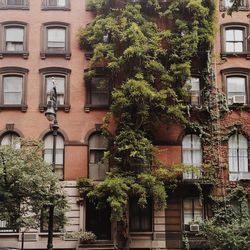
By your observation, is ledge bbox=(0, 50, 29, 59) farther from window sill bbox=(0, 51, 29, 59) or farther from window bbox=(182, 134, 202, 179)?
window bbox=(182, 134, 202, 179)

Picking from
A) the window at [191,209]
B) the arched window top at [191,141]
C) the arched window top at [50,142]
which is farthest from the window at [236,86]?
the arched window top at [50,142]

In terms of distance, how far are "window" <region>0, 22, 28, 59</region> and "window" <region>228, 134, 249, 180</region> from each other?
12.5 metres

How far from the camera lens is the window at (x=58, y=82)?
3073 cm

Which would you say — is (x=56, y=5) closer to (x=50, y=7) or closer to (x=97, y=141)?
(x=50, y=7)

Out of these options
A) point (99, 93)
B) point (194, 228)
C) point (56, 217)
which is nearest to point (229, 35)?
point (99, 93)

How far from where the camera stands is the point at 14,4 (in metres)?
31.8

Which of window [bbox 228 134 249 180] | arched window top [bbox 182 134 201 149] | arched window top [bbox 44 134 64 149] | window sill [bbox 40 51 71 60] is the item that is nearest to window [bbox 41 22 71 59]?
window sill [bbox 40 51 71 60]

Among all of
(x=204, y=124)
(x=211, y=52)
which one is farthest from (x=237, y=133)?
(x=211, y=52)

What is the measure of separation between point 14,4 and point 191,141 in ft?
41.1

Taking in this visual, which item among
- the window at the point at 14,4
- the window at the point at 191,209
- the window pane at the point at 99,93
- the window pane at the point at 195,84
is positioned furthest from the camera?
the window at the point at 14,4

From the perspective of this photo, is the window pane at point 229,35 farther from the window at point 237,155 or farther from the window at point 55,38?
the window at point 55,38

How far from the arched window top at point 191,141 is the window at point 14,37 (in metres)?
10.1

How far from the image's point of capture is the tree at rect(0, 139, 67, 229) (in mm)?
21703


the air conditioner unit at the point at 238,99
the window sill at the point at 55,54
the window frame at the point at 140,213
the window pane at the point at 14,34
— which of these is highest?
the window pane at the point at 14,34
